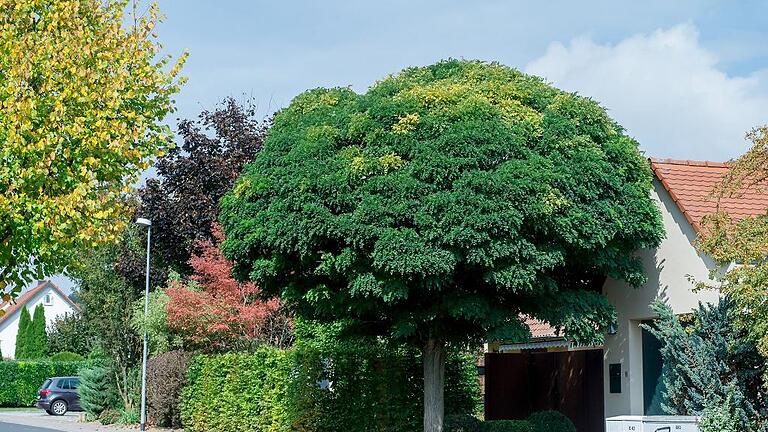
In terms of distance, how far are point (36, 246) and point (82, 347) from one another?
52652 millimetres

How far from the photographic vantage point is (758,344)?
13961 millimetres

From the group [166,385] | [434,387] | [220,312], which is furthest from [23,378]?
[434,387]

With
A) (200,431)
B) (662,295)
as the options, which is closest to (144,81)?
(662,295)

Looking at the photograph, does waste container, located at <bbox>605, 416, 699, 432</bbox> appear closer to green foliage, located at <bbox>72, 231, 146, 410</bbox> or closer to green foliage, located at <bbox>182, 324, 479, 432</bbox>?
green foliage, located at <bbox>182, 324, 479, 432</bbox>

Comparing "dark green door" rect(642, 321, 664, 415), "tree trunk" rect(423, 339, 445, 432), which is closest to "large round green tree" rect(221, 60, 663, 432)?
"tree trunk" rect(423, 339, 445, 432)

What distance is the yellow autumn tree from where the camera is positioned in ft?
46.5

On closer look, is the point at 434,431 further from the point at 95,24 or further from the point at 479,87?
the point at 95,24

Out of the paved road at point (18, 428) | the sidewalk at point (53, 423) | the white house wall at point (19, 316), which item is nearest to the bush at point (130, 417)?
the sidewalk at point (53, 423)

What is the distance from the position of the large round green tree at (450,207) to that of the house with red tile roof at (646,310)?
711mm

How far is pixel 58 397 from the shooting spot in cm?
4572

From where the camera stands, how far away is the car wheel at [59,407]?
149 feet

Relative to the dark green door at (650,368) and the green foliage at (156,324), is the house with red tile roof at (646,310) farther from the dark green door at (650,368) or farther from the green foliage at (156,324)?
the green foliage at (156,324)

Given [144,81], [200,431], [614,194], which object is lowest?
[200,431]

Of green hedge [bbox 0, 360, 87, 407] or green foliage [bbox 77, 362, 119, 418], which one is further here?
green hedge [bbox 0, 360, 87, 407]
